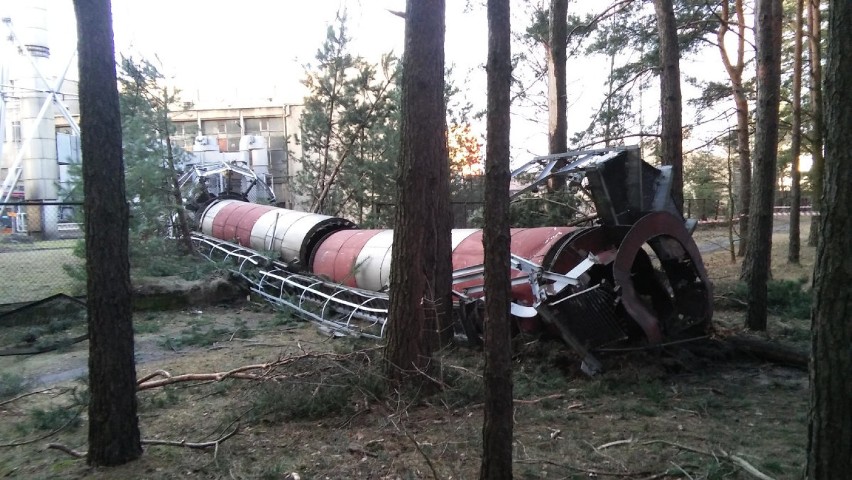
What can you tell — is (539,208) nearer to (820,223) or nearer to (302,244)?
(302,244)

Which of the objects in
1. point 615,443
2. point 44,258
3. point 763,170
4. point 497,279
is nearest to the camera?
point 497,279

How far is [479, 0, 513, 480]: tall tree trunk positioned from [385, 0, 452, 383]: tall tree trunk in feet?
8.09

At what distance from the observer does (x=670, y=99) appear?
10.8 metres

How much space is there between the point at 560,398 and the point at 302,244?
26.3 feet

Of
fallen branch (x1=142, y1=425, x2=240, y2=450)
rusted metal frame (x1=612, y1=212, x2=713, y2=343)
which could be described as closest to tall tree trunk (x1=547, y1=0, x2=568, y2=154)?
rusted metal frame (x1=612, y1=212, x2=713, y2=343)

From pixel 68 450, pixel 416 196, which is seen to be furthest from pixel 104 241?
pixel 416 196

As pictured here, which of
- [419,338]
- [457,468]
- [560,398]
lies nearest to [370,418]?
[419,338]

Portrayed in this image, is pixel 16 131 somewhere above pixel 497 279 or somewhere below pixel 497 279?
above

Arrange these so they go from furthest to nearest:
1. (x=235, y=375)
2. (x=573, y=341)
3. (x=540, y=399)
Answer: (x=573, y=341)
(x=235, y=375)
(x=540, y=399)

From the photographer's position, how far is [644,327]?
6957 mm

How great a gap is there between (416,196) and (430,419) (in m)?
→ 2.17

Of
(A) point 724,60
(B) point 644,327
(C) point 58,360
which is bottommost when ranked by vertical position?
(C) point 58,360

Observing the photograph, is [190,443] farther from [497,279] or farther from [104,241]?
[497,279]


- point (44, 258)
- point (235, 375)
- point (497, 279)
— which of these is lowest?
point (235, 375)
